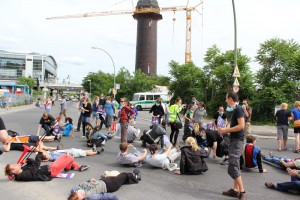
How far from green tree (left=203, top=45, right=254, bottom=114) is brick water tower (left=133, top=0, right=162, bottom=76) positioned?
60.9 meters

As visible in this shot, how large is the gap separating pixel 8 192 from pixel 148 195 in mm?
2553

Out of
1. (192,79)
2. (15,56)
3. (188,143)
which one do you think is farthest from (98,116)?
(15,56)

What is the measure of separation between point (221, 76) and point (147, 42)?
65.5 m

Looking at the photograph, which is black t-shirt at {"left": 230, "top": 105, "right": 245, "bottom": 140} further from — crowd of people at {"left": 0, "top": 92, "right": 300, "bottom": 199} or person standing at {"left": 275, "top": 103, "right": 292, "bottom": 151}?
person standing at {"left": 275, "top": 103, "right": 292, "bottom": 151}

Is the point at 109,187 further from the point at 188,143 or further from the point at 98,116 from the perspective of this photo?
the point at 98,116

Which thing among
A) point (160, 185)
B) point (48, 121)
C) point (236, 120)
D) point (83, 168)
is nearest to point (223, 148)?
point (160, 185)

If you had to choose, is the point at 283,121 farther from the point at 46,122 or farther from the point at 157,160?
the point at 46,122

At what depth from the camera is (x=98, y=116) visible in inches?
604

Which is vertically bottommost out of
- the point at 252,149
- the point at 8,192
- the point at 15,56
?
the point at 8,192

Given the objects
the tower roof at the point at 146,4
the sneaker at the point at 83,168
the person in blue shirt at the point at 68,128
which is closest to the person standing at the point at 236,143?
the sneaker at the point at 83,168

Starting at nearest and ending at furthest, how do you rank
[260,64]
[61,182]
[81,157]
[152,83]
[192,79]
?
1. [61,182]
2. [81,157]
3. [260,64]
4. [192,79]
5. [152,83]

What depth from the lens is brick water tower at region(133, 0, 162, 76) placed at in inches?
3487

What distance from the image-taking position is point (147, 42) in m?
88.9

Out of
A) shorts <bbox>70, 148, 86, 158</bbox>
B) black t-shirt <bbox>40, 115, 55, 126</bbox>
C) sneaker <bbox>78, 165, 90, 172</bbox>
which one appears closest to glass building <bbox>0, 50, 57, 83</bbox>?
black t-shirt <bbox>40, 115, 55, 126</bbox>
